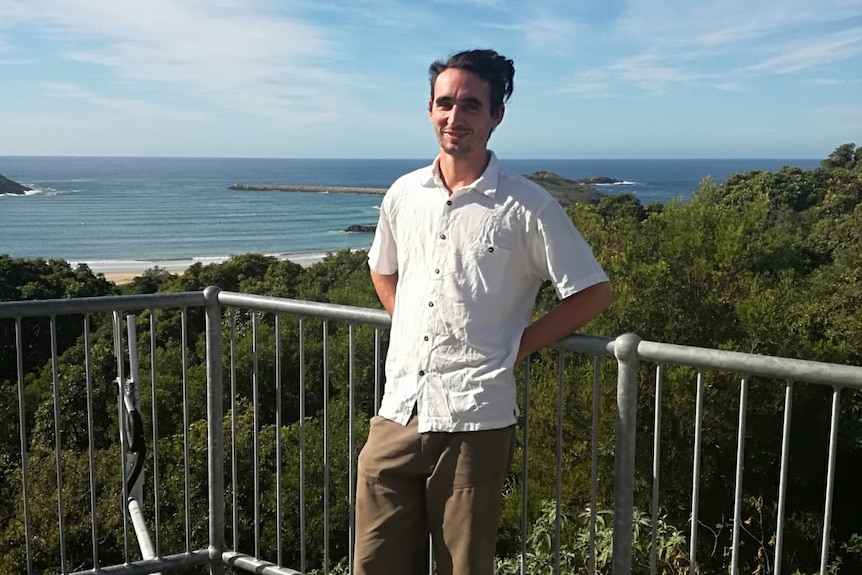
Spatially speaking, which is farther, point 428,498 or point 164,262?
point 164,262

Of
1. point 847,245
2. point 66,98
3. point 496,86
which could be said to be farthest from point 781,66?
point 66,98

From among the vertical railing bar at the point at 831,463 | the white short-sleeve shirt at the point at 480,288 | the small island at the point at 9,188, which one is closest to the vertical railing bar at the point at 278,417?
the white short-sleeve shirt at the point at 480,288

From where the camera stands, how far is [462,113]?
2.40 meters

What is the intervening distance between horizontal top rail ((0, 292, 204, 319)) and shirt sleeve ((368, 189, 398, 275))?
1007 millimetres

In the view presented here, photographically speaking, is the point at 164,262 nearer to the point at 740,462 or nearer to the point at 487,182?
the point at 487,182

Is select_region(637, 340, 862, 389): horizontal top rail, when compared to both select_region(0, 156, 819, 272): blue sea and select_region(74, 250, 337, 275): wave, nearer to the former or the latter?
select_region(74, 250, 337, 275): wave

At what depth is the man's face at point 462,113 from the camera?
2.40 metres

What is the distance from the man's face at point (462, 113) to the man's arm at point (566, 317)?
0.51m

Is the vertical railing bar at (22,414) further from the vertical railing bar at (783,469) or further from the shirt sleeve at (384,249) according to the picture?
the vertical railing bar at (783,469)

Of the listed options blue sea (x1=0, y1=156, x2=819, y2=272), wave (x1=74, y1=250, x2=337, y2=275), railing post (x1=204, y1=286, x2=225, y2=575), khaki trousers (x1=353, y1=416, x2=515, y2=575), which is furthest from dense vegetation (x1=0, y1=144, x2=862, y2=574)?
blue sea (x1=0, y1=156, x2=819, y2=272)

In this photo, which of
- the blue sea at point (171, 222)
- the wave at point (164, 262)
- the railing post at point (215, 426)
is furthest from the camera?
the blue sea at point (171, 222)

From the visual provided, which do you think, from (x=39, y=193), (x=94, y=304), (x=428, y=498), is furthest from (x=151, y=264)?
(x=39, y=193)

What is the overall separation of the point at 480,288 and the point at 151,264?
7143cm

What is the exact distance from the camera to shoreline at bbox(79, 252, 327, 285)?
6369 centimetres
